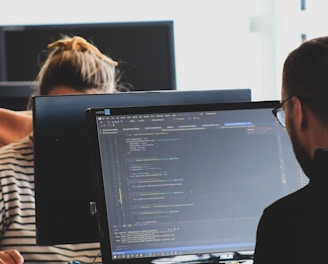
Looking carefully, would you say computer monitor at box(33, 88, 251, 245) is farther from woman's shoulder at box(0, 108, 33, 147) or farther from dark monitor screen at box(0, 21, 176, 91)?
dark monitor screen at box(0, 21, 176, 91)

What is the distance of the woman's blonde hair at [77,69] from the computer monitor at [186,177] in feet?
1.90

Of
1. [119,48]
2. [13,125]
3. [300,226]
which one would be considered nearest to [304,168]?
[300,226]

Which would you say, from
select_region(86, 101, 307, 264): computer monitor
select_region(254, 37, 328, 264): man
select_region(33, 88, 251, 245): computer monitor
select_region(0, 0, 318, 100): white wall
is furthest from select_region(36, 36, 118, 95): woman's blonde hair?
select_region(0, 0, 318, 100): white wall

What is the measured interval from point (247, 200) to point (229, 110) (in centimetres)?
19

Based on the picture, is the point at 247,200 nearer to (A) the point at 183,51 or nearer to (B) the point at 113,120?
(B) the point at 113,120

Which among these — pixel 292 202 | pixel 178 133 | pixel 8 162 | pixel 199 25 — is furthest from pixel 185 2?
pixel 292 202

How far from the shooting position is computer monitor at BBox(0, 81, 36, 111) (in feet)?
9.78

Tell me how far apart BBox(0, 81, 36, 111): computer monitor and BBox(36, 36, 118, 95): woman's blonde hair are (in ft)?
2.78

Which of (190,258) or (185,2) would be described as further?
(185,2)

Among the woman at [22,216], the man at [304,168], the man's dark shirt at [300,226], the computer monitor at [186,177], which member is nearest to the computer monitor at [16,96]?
the woman at [22,216]

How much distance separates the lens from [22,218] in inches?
76.9

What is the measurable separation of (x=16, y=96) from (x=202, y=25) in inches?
65.3

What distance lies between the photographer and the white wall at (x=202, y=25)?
4.34 metres

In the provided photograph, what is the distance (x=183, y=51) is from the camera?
4.40 meters
